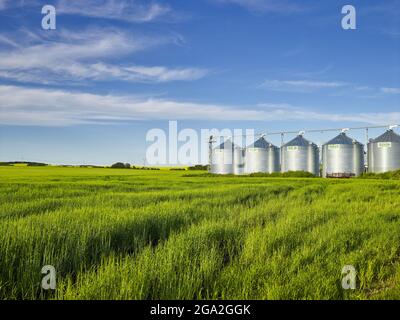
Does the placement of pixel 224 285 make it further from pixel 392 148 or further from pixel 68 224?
pixel 392 148

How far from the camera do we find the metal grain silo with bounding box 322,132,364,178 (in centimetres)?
4222

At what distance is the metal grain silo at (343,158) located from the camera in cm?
4222

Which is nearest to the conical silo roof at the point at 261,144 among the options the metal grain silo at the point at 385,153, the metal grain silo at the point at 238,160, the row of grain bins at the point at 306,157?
the row of grain bins at the point at 306,157

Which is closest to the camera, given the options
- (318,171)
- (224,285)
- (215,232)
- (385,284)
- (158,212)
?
(224,285)

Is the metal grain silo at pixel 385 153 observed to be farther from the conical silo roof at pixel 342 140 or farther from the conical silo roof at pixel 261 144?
the conical silo roof at pixel 261 144

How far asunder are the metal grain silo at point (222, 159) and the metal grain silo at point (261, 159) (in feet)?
6.69

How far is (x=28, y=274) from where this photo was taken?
5.79 metres

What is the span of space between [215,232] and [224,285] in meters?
3.15

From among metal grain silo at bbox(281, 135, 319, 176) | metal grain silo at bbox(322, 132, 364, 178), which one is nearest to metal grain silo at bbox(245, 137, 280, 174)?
metal grain silo at bbox(281, 135, 319, 176)

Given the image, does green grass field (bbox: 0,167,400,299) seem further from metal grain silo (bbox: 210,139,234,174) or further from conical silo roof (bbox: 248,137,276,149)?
conical silo roof (bbox: 248,137,276,149)

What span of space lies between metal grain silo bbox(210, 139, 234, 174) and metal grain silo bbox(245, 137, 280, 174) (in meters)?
2.04

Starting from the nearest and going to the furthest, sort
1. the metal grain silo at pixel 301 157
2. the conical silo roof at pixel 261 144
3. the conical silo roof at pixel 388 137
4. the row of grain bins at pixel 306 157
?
the conical silo roof at pixel 388 137 → the row of grain bins at pixel 306 157 → the metal grain silo at pixel 301 157 → the conical silo roof at pixel 261 144

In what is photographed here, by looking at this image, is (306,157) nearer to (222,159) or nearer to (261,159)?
(261,159)
